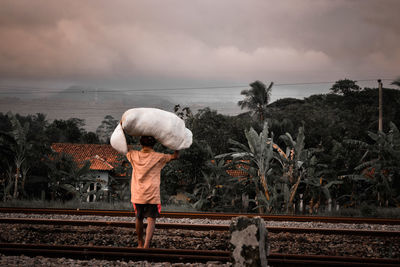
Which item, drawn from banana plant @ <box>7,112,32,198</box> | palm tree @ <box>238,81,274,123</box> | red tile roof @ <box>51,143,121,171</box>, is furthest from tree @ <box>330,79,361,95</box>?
banana plant @ <box>7,112,32,198</box>

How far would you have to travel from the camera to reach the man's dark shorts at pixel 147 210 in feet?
16.2

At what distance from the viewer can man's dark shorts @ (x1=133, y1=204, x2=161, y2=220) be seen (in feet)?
16.2

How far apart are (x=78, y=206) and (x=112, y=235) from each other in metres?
6.79

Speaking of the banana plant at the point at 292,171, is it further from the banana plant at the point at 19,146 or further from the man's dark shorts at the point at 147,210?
the banana plant at the point at 19,146

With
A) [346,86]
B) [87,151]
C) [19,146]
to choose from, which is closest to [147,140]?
[19,146]

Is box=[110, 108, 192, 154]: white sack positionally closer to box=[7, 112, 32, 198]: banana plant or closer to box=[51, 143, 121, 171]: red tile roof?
box=[7, 112, 32, 198]: banana plant

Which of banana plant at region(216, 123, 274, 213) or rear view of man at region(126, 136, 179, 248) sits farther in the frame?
banana plant at region(216, 123, 274, 213)

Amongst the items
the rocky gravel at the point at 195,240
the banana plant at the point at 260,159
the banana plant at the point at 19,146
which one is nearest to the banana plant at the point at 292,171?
the banana plant at the point at 260,159

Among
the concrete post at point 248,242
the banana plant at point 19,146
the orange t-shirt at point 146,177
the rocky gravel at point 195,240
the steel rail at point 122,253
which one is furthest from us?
the banana plant at point 19,146

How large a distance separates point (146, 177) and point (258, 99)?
36.7m

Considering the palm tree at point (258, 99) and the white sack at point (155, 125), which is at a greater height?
the palm tree at point (258, 99)

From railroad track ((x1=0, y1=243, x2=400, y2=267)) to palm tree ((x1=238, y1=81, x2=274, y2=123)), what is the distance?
36.2 m

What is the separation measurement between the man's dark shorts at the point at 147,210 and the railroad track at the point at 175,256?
1.39 ft

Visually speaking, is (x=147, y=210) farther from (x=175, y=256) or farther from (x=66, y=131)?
(x=66, y=131)
